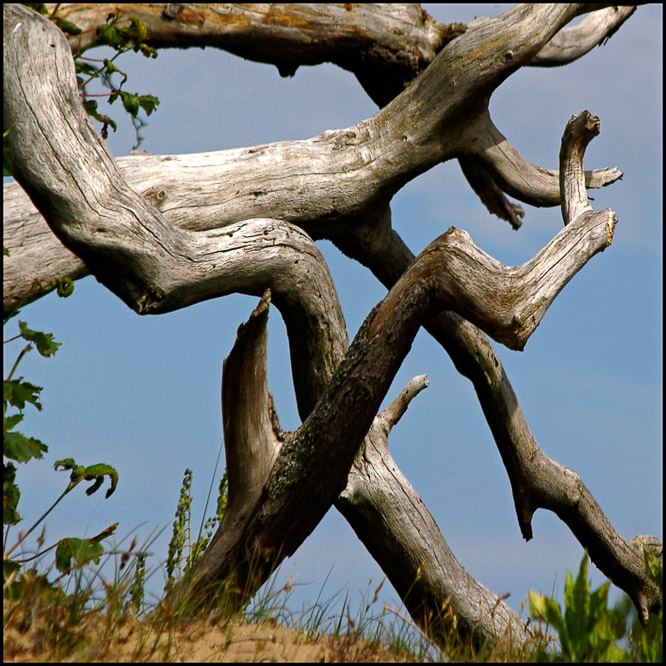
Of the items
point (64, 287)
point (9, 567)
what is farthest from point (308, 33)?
point (9, 567)

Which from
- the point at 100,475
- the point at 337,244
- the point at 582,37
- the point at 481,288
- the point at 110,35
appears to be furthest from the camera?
the point at 582,37

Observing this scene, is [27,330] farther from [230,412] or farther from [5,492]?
[230,412]

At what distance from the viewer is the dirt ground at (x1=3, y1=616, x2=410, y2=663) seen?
3.03 meters

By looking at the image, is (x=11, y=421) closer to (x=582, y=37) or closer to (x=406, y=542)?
(x=406, y=542)

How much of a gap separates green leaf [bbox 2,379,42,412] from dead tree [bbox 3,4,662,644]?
1.04m

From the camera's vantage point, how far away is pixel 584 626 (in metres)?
3.29

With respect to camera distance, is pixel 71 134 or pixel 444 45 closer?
pixel 71 134

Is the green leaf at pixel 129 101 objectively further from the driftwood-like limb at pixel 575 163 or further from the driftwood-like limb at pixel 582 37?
the driftwood-like limb at pixel 582 37

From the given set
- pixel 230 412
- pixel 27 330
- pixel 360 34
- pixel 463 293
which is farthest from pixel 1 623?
pixel 360 34

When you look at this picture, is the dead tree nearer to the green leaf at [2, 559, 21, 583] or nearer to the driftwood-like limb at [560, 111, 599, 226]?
the driftwood-like limb at [560, 111, 599, 226]

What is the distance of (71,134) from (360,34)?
3332 mm

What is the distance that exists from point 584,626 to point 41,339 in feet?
9.07

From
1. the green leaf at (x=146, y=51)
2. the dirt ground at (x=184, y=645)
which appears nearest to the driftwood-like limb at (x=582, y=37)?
the green leaf at (x=146, y=51)

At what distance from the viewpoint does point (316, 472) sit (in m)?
4.65
